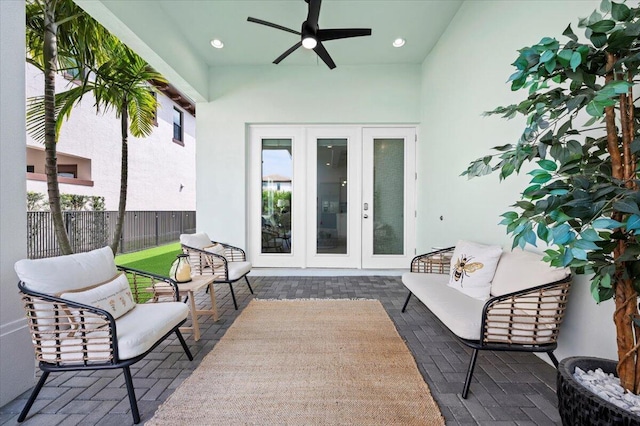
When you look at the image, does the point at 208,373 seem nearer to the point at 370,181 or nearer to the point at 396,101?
the point at 370,181

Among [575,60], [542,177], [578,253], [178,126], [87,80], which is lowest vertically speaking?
[578,253]

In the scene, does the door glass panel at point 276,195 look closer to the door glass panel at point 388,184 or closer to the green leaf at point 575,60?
the door glass panel at point 388,184

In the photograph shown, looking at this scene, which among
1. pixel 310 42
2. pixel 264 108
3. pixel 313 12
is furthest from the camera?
pixel 264 108

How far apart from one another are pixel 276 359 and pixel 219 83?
4.35m

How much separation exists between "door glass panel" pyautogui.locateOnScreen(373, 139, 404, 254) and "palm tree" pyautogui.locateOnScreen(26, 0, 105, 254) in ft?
13.2

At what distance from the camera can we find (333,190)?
4617 mm

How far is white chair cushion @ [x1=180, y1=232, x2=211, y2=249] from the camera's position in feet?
10.8

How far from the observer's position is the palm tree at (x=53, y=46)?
102 inches

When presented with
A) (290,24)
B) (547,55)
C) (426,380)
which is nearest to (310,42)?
(290,24)

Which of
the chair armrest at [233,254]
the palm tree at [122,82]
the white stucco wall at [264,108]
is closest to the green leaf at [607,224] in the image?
the chair armrest at [233,254]

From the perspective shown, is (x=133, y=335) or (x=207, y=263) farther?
(x=207, y=263)

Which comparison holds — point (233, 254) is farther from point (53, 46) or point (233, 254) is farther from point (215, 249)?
point (53, 46)

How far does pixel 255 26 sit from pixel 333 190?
260cm

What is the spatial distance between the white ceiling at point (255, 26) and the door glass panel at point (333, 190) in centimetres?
142
